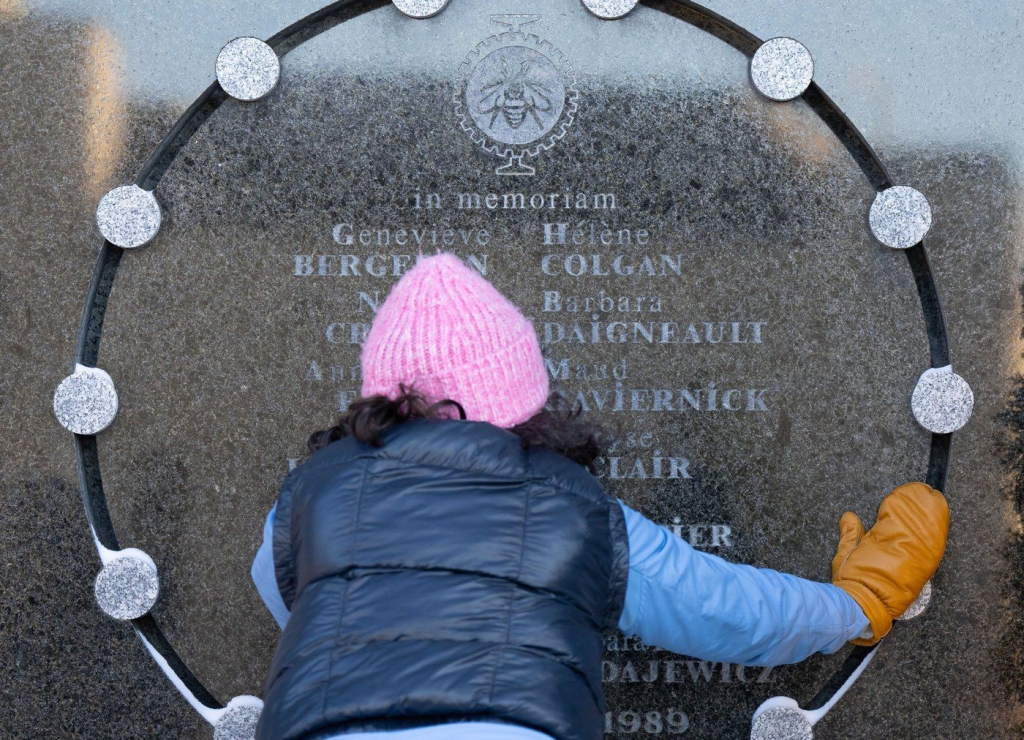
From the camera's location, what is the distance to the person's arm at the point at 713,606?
6.05 ft

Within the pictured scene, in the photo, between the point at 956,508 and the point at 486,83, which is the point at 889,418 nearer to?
the point at 956,508

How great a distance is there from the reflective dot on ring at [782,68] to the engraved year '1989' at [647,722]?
2.03 meters

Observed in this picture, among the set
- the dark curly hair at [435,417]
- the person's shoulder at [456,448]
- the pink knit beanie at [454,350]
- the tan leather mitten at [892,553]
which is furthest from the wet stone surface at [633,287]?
the person's shoulder at [456,448]

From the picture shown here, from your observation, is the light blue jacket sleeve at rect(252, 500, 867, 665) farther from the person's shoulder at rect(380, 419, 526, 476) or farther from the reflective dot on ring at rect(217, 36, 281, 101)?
the reflective dot on ring at rect(217, 36, 281, 101)

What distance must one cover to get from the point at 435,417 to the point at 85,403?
1.71 m

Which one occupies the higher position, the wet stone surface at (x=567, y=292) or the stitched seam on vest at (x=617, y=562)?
the wet stone surface at (x=567, y=292)

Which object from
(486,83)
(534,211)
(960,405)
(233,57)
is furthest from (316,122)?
(960,405)

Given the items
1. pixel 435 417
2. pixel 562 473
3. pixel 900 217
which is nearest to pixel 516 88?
pixel 900 217

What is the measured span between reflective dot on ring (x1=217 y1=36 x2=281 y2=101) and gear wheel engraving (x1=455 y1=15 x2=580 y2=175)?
2.01 feet

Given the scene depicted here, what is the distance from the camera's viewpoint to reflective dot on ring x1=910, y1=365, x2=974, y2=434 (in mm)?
2891

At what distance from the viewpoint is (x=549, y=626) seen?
1.59 meters

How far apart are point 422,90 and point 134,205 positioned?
1012 mm

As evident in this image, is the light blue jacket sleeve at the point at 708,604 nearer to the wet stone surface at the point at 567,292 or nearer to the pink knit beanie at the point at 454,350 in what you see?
the pink knit beanie at the point at 454,350

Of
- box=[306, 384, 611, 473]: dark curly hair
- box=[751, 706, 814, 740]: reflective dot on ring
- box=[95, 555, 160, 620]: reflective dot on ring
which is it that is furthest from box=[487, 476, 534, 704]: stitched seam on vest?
box=[95, 555, 160, 620]: reflective dot on ring
